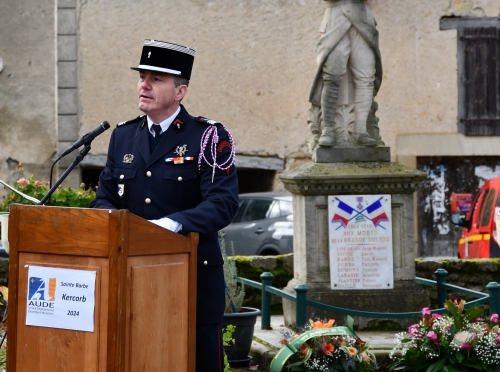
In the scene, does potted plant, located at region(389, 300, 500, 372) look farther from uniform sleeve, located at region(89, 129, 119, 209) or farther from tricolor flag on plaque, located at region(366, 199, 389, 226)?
uniform sleeve, located at region(89, 129, 119, 209)

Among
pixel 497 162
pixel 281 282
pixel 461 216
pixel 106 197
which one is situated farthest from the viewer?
pixel 497 162

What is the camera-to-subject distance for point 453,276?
8.62 m

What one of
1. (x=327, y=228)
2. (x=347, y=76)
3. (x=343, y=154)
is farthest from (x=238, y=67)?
(x=327, y=228)

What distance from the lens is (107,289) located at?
3320 millimetres

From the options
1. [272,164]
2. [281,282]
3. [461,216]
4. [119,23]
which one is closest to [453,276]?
[281,282]

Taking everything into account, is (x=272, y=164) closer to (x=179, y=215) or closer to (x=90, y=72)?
(x=90, y=72)

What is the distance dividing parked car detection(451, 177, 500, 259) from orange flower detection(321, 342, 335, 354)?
5.10m

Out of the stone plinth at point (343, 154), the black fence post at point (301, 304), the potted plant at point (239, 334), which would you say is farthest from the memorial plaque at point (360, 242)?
the potted plant at point (239, 334)

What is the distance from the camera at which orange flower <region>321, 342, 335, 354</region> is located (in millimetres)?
5375

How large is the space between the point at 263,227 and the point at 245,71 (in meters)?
4.73

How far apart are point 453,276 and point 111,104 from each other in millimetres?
10018

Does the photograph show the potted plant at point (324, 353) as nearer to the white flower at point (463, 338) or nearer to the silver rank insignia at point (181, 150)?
the white flower at point (463, 338)

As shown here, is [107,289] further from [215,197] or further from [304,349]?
[304,349]

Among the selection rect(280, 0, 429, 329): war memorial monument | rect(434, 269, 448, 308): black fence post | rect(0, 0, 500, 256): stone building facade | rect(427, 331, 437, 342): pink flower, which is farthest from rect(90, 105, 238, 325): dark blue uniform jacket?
rect(0, 0, 500, 256): stone building facade
